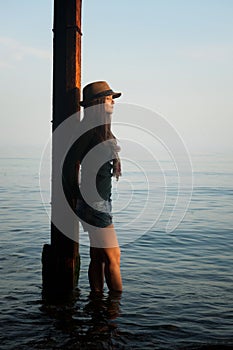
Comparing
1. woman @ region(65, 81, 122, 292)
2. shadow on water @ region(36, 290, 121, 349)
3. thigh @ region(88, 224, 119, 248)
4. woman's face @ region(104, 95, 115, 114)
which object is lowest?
shadow on water @ region(36, 290, 121, 349)

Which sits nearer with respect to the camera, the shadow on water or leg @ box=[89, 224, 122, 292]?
the shadow on water

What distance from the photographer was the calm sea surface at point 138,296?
16.0 ft

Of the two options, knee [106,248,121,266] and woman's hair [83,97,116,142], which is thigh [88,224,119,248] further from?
woman's hair [83,97,116,142]

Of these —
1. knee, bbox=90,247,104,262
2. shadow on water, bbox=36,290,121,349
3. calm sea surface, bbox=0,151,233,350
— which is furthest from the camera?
knee, bbox=90,247,104,262

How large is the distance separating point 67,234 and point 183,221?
24.5 feet

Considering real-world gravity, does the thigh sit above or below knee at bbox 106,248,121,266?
above

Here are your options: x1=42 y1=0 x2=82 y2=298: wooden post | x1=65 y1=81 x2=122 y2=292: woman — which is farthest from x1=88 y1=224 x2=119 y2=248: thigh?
x1=42 y1=0 x2=82 y2=298: wooden post

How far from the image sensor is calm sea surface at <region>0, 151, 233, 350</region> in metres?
4.88

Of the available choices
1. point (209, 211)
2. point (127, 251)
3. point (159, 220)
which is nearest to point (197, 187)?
point (209, 211)

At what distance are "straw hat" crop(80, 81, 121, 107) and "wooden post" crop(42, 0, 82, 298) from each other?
13cm

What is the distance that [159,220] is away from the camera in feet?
42.8

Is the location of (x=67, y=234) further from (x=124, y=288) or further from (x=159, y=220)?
(x=159, y=220)

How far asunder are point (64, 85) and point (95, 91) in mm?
374

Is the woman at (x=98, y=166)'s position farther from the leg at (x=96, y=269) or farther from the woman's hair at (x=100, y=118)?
the leg at (x=96, y=269)
